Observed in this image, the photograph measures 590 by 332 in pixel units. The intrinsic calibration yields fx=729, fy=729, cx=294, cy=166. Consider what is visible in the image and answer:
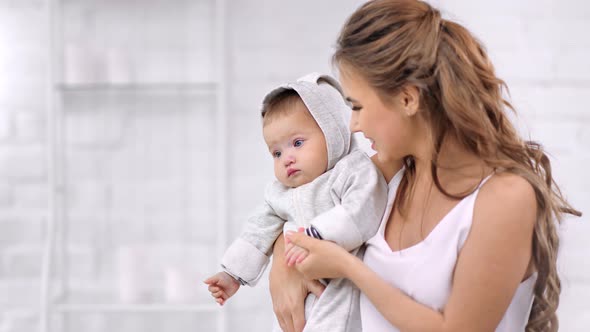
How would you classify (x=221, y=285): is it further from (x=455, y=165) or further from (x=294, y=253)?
(x=455, y=165)

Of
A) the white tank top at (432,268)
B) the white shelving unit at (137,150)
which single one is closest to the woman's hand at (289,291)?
the white tank top at (432,268)

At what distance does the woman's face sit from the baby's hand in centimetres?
43

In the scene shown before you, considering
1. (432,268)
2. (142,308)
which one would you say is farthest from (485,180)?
(142,308)

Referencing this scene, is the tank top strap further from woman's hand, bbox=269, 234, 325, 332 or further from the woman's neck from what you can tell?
woman's hand, bbox=269, 234, 325, 332

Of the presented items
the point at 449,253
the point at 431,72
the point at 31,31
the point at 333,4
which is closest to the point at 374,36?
the point at 431,72

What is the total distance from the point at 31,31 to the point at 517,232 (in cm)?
206

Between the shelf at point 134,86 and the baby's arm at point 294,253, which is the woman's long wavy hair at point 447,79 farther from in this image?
the shelf at point 134,86

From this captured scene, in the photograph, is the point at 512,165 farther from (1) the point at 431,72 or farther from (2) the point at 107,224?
(2) the point at 107,224

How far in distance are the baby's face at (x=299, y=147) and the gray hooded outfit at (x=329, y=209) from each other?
0.02 meters

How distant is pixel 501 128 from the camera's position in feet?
4.10

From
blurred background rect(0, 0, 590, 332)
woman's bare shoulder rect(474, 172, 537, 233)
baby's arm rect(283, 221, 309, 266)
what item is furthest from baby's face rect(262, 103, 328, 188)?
blurred background rect(0, 0, 590, 332)

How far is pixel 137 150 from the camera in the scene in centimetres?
259

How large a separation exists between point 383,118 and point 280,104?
0.28 meters

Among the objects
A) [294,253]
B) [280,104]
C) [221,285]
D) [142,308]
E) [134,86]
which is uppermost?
[280,104]
